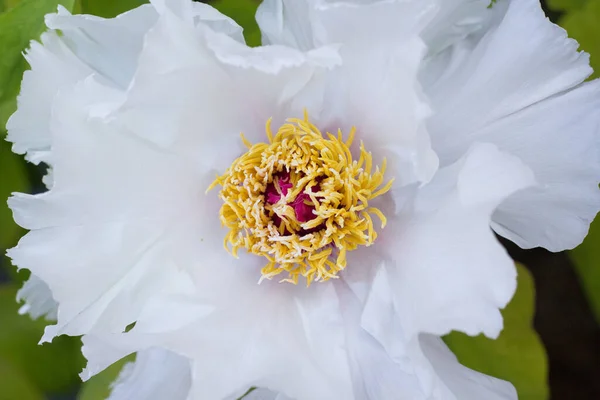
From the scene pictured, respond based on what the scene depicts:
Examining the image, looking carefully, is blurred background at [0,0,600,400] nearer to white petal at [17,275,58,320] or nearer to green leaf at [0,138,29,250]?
green leaf at [0,138,29,250]

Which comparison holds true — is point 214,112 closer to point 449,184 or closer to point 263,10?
point 263,10

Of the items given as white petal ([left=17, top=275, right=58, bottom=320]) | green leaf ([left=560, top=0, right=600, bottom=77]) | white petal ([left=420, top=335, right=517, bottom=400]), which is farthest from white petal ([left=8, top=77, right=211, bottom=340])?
green leaf ([left=560, top=0, right=600, bottom=77])

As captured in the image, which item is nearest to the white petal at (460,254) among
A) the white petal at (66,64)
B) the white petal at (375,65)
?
the white petal at (375,65)

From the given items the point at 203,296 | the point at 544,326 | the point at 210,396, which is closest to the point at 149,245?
the point at 203,296

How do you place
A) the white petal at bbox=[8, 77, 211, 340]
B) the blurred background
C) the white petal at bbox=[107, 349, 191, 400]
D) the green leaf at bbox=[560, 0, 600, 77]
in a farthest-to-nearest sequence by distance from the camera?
the green leaf at bbox=[560, 0, 600, 77], the blurred background, the white petal at bbox=[107, 349, 191, 400], the white petal at bbox=[8, 77, 211, 340]

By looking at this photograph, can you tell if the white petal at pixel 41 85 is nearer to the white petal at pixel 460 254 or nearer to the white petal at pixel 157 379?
the white petal at pixel 157 379

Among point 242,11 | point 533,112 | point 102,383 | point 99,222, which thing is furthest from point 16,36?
point 533,112
